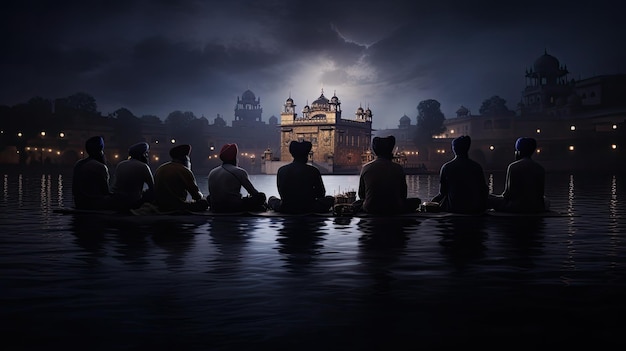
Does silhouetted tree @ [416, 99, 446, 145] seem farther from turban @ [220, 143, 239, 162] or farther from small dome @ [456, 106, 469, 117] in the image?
turban @ [220, 143, 239, 162]

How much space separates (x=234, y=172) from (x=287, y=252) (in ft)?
11.6

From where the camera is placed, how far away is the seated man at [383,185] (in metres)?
9.66

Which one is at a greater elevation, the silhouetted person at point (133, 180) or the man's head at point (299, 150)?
the man's head at point (299, 150)

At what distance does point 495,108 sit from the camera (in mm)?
84062

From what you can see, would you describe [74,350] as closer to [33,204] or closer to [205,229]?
[205,229]

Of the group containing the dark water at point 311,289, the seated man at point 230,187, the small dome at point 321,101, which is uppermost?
the small dome at point 321,101

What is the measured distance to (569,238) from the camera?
26.8 ft

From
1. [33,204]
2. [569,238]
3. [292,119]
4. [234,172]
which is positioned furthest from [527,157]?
[292,119]

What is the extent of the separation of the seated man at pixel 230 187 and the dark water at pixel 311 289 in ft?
5.00

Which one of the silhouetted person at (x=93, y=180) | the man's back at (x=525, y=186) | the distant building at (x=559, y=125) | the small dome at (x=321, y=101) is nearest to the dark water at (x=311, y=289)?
the man's back at (x=525, y=186)

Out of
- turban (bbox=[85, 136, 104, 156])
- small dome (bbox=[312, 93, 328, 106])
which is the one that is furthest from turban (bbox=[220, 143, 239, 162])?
small dome (bbox=[312, 93, 328, 106])

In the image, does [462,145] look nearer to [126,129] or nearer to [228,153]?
[228,153]

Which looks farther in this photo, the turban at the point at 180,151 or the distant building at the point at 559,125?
the distant building at the point at 559,125

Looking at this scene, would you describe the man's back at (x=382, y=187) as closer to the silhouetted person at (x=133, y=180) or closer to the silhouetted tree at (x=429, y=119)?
the silhouetted person at (x=133, y=180)
